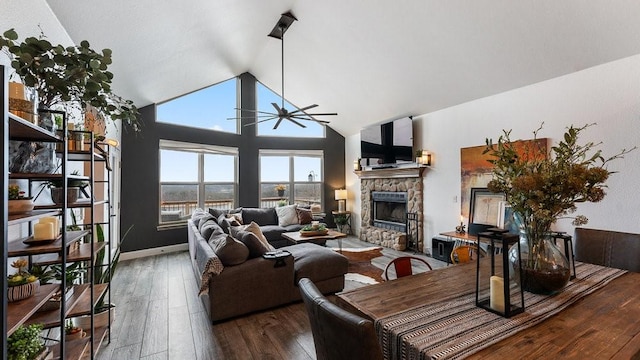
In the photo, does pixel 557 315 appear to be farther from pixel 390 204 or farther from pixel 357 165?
pixel 357 165

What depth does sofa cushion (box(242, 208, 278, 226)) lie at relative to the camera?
Result: 602cm

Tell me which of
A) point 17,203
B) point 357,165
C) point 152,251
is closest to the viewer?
point 17,203

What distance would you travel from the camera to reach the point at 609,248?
1992mm

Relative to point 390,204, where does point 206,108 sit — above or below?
above

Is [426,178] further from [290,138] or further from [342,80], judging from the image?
[290,138]

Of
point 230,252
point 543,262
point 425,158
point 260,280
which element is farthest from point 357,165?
point 543,262

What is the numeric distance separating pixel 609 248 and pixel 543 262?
1.22m

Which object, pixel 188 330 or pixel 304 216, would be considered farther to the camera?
pixel 304 216

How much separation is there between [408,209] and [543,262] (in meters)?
4.37

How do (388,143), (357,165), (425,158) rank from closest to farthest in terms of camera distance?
(425,158), (388,143), (357,165)

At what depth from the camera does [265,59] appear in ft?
19.3

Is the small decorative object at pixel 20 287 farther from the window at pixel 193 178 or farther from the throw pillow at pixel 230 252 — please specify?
the window at pixel 193 178

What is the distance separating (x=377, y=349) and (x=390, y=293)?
26.4 inches

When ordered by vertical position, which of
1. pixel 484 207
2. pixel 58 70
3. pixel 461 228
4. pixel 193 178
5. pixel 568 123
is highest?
pixel 568 123
